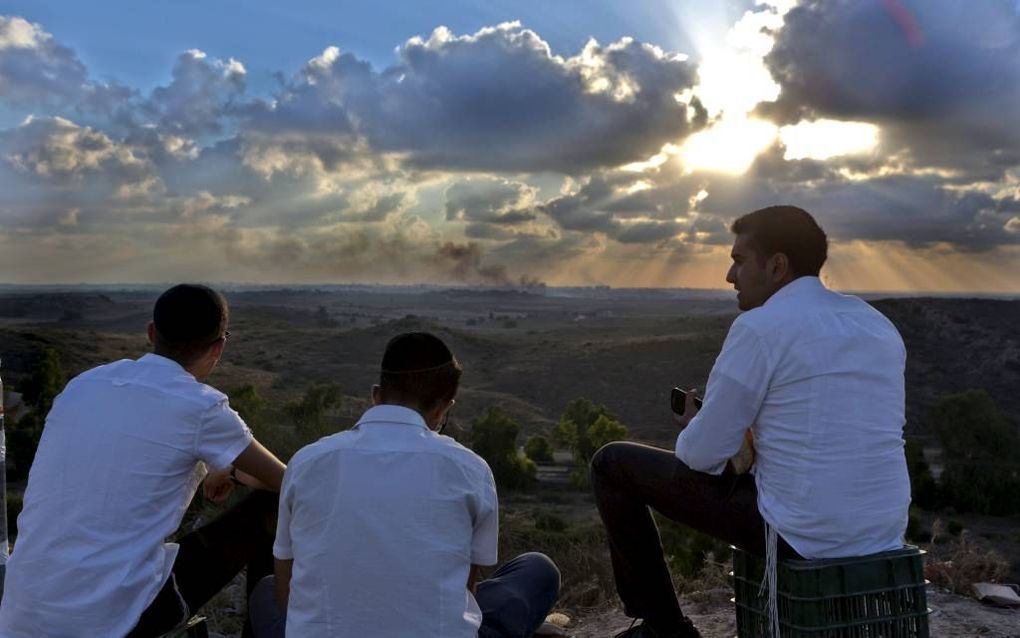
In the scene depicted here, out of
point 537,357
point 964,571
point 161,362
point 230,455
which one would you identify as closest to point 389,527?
point 230,455

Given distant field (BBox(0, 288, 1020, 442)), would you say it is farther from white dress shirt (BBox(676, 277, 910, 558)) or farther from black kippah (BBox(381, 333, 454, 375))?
white dress shirt (BBox(676, 277, 910, 558))

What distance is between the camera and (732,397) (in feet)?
9.95

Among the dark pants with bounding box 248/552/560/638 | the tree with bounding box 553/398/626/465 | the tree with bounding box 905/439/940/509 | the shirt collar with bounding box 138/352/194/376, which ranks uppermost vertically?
the shirt collar with bounding box 138/352/194/376

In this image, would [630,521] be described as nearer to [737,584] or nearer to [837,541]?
[737,584]

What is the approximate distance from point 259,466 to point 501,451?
2404 centimetres

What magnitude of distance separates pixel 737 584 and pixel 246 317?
273 ft


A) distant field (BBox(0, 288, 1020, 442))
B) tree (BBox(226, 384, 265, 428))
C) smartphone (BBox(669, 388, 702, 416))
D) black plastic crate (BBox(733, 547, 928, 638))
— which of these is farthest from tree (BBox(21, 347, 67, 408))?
black plastic crate (BBox(733, 547, 928, 638))

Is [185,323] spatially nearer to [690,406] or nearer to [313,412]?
[690,406]

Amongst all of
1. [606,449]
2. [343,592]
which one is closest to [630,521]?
[606,449]

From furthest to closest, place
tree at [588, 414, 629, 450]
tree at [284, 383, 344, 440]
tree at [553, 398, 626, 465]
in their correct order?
tree at [553, 398, 626, 465] < tree at [588, 414, 629, 450] < tree at [284, 383, 344, 440]

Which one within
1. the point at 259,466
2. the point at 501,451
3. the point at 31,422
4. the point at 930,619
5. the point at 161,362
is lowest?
the point at 501,451

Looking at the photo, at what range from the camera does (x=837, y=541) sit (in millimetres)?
2990

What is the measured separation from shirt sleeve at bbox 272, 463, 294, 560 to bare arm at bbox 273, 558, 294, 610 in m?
0.03

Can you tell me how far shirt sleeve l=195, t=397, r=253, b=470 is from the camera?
117 inches
